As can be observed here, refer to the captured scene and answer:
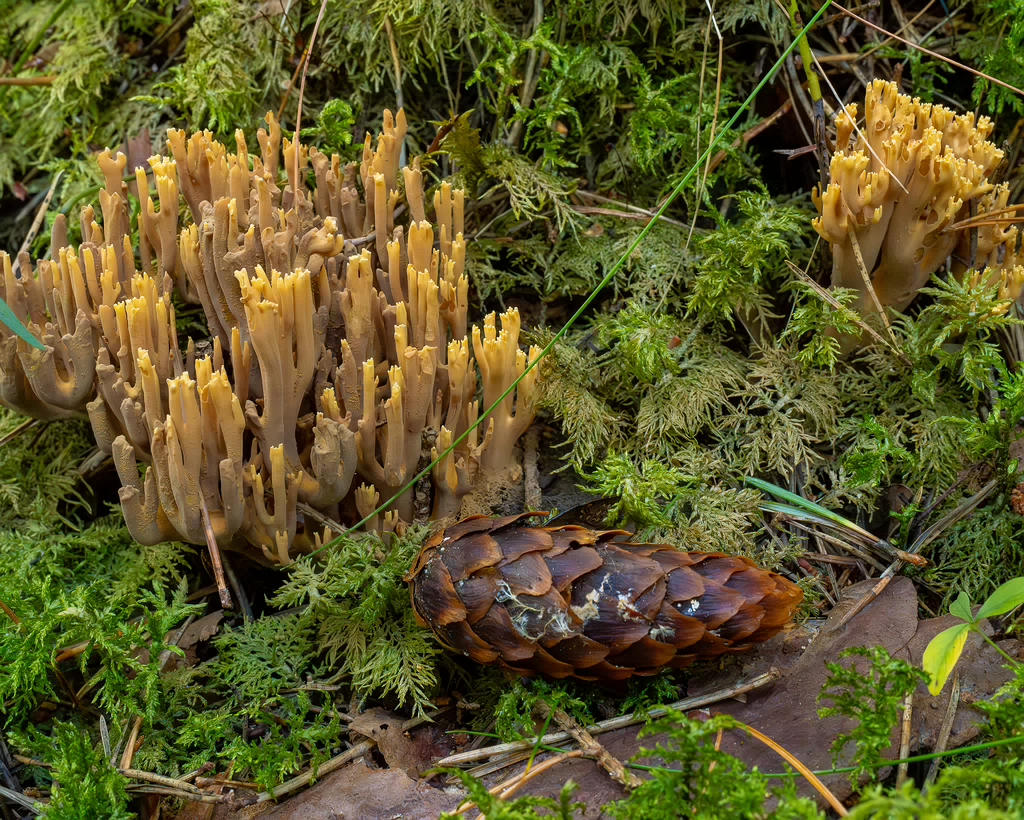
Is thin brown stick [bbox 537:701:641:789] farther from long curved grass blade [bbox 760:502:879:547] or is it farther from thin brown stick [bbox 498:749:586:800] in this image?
long curved grass blade [bbox 760:502:879:547]

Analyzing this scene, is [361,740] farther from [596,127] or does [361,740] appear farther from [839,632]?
[596,127]

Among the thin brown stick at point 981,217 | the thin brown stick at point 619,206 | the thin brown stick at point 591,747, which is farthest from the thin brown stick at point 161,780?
the thin brown stick at point 981,217

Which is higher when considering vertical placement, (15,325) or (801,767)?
(15,325)

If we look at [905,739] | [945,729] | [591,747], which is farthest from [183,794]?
[945,729]

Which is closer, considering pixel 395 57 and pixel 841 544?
pixel 841 544

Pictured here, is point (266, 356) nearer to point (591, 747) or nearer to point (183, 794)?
point (183, 794)
